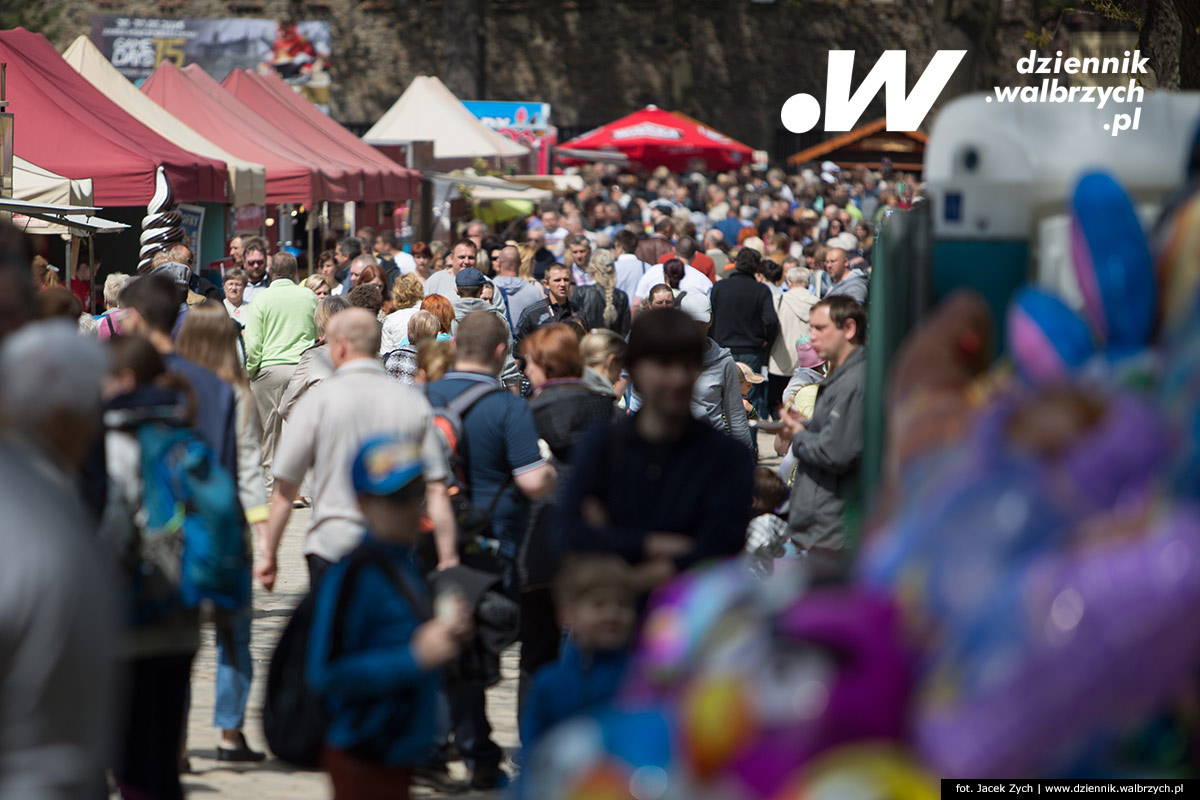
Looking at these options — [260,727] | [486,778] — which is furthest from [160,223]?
[260,727]

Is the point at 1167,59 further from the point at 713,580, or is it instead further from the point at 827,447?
the point at 713,580

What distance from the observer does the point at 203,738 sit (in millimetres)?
6254

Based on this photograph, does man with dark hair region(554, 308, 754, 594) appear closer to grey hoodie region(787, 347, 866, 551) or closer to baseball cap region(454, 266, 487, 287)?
grey hoodie region(787, 347, 866, 551)

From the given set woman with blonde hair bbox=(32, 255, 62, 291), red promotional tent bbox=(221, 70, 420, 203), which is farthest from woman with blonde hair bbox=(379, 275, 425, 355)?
red promotional tent bbox=(221, 70, 420, 203)

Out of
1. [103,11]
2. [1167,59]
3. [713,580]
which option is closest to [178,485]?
[713,580]

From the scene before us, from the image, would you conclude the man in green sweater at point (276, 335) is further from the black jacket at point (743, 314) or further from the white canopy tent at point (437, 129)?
the white canopy tent at point (437, 129)

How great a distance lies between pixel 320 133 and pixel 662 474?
18833 millimetres

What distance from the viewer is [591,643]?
3.32m

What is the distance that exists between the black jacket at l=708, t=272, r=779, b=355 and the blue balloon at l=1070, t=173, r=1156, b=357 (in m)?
10.2

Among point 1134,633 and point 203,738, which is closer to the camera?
point 1134,633

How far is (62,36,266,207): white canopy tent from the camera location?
626 inches

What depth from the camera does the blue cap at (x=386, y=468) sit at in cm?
367

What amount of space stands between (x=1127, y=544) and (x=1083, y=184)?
0.96 metres

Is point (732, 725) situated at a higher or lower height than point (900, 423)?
lower
